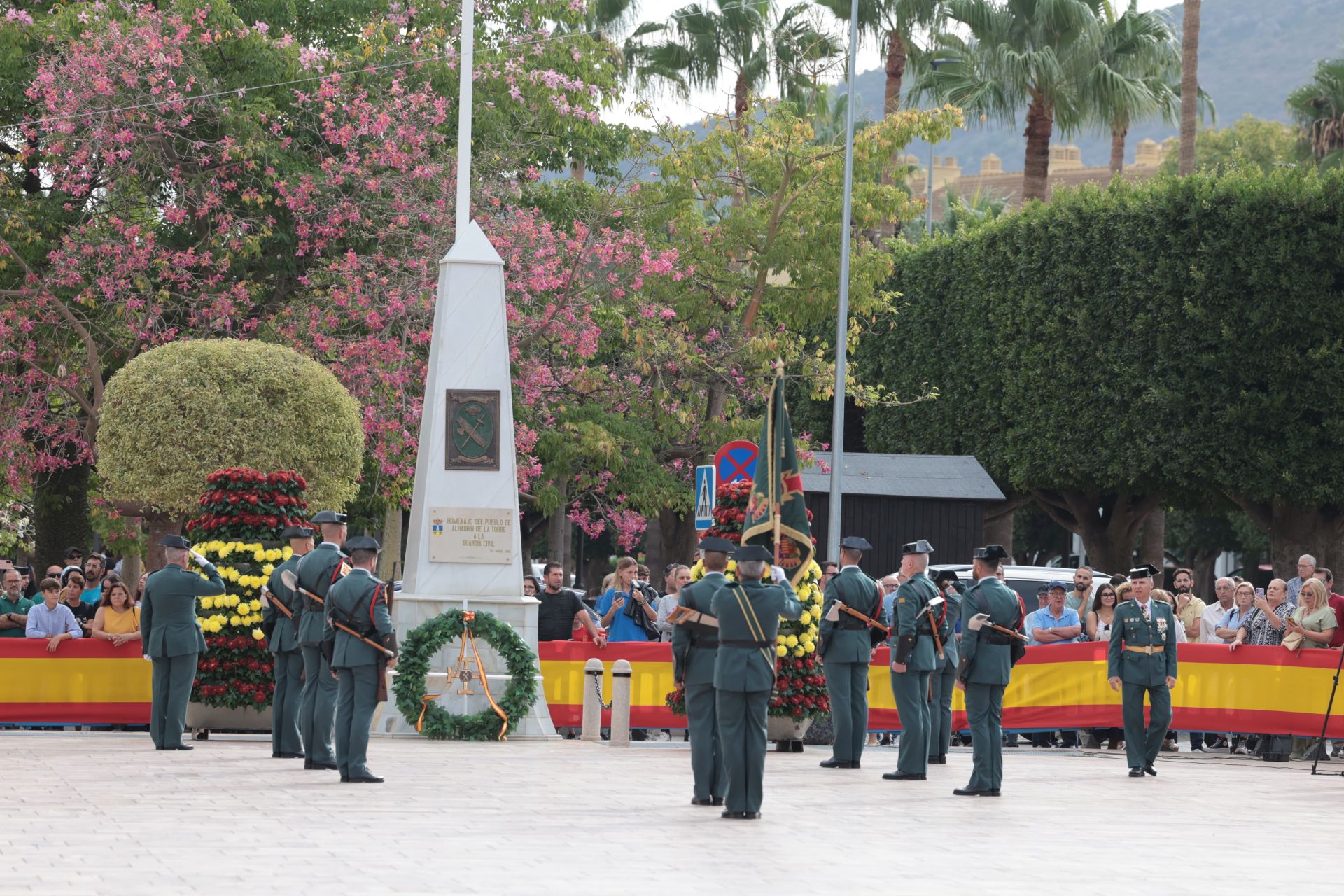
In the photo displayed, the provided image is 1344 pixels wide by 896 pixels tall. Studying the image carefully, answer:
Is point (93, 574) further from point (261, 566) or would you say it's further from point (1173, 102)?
point (1173, 102)

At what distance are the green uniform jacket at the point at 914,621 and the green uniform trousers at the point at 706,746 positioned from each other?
2609mm

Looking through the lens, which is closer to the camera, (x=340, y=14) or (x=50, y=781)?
(x=50, y=781)

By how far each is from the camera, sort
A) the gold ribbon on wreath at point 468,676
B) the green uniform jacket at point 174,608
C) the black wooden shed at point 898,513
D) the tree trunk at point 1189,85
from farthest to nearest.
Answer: the tree trunk at point 1189,85 → the black wooden shed at point 898,513 → the gold ribbon on wreath at point 468,676 → the green uniform jacket at point 174,608

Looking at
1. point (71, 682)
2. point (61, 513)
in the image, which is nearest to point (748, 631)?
point (71, 682)

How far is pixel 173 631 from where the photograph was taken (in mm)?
16344

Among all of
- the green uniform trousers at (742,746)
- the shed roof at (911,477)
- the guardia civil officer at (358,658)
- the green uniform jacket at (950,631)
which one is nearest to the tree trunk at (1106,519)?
the shed roof at (911,477)

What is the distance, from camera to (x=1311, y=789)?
619 inches

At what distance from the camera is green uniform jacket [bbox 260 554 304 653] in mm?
15914

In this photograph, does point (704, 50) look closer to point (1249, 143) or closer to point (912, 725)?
point (912, 725)

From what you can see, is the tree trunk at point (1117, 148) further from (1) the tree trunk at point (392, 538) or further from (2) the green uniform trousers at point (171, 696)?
(2) the green uniform trousers at point (171, 696)

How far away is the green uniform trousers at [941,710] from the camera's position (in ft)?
54.2

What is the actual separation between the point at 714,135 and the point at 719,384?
4059 mm

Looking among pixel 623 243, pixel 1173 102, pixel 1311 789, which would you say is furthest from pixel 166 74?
pixel 1173 102

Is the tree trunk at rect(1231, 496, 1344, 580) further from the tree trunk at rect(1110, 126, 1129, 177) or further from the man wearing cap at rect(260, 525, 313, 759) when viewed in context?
the man wearing cap at rect(260, 525, 313, 759)
